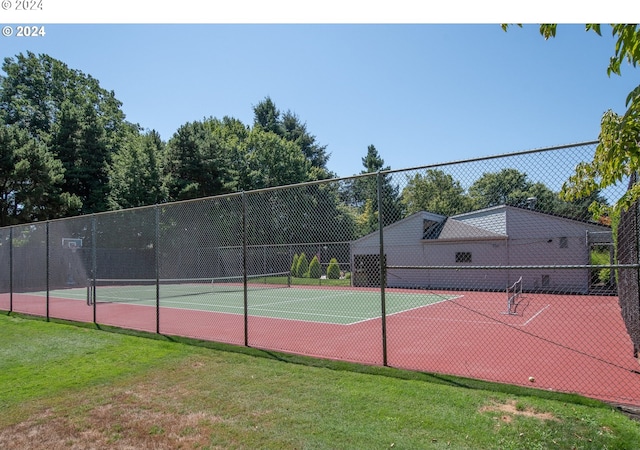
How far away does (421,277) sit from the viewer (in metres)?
12.3

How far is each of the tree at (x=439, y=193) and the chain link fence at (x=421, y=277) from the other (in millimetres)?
26

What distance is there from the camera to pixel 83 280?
2123 centimetres

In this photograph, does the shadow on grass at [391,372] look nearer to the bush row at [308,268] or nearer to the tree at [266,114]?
the bush row at [308,268]

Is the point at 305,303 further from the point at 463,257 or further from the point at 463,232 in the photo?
the point at 463,232

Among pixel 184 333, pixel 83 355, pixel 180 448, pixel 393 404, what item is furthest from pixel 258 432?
pixel 184 333

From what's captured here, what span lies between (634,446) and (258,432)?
3100mm

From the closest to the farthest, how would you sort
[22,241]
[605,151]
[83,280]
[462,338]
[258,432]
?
1. [605,151]
2. [258,432]
3. [462,338]
4. [22,241]
5. [83,280]

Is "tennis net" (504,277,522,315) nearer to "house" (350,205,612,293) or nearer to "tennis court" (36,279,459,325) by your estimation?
"house" (350,205,612,293)

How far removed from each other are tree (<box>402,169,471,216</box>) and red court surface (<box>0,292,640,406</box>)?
2.27 metres

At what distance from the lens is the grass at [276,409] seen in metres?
3.60

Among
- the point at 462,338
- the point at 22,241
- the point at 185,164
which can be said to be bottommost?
the point at 462,338

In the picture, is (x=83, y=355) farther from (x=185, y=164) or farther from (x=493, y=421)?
(x=185, y=164)

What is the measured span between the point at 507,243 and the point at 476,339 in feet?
8.28

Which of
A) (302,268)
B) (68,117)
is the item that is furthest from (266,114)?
(302,268)
